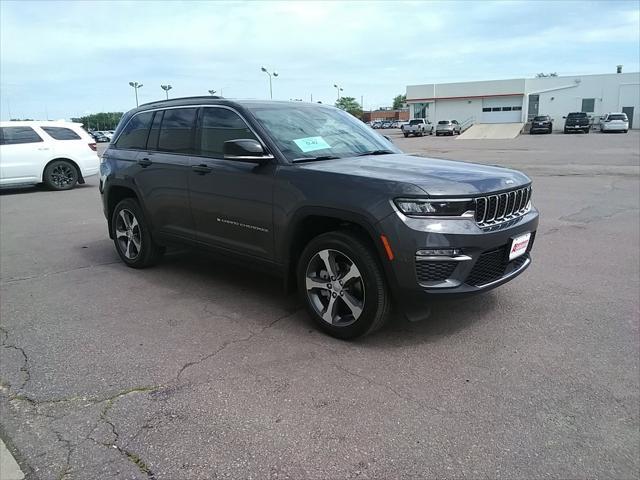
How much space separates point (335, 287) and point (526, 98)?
210 ft

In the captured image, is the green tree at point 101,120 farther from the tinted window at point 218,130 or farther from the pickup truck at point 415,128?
the tinted window at point 218,130

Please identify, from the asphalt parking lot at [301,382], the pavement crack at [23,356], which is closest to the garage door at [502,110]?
the asphalt parking lot at [301,382]

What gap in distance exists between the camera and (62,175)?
A: 1420 cm

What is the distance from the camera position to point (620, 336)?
13.3ft

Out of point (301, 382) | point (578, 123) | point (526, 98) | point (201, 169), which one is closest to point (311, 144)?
point (201, 169)

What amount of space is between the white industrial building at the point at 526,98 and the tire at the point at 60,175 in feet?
175

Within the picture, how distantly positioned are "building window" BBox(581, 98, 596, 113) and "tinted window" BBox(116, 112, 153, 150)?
62.0 metres

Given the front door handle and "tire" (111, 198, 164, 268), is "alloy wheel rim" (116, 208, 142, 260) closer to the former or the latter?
"tire" (111, 198, 164, 268)

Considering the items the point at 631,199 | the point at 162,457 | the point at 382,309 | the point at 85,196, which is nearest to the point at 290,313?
the point at 382,309

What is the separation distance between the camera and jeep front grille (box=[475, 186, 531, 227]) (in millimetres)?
3633

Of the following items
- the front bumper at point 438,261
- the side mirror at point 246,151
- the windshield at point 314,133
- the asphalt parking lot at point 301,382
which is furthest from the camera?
the windshield at point 314,133

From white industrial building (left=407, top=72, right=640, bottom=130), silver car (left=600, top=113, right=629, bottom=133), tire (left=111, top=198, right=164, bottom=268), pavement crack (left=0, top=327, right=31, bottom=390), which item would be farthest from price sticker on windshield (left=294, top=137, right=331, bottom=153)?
white industrial building (left=407, top=72, right=640, bottom=130)

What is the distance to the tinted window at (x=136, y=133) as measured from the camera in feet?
19.0

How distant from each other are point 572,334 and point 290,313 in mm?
2298
